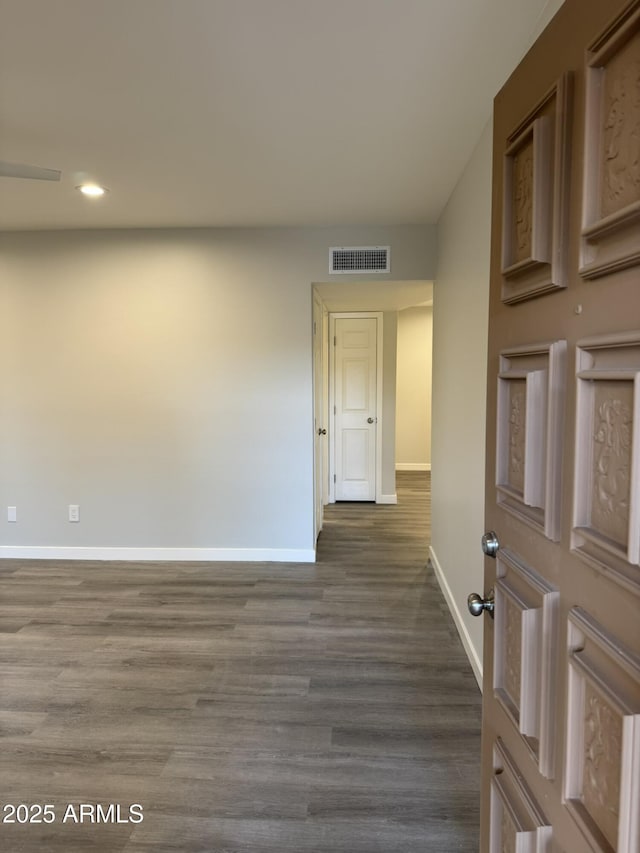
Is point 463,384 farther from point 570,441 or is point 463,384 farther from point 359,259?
point 570,441

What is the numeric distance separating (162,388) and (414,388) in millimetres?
4658

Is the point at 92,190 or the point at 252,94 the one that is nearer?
the point at 252,94

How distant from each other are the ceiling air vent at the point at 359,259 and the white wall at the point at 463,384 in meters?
0.40

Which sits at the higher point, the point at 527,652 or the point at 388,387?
the point at 388,387

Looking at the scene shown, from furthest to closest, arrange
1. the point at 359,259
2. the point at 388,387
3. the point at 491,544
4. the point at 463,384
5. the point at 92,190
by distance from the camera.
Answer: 1. the point at 388,387
2. the point at 359,259
3. the point at 92,190
4. the point at 463,384
5. the point at 491,544

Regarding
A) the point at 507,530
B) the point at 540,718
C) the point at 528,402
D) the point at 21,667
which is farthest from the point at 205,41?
the point at 21,667

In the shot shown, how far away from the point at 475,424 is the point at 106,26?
2.05 meters

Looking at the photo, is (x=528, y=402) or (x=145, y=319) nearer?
(x=528, y=402)

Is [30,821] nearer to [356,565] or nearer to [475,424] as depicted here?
[475,424]

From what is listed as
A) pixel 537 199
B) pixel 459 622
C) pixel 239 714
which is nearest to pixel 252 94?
pixel 537 199

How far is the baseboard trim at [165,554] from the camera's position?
381 cm

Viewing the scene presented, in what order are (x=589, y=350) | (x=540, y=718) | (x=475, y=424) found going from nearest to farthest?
(x=589, y=350), (x=540, y=718), (x=475, y=424)

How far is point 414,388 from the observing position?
756cm

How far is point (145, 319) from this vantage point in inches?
146
